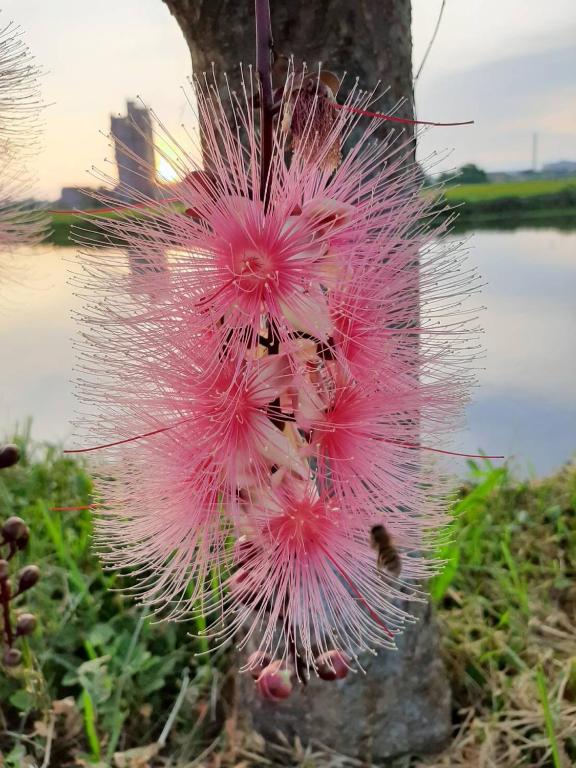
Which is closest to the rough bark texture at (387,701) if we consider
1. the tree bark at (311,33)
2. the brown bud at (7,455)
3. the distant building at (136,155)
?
the tree bark at (311,33)

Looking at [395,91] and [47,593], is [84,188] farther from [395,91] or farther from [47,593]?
[47,593]

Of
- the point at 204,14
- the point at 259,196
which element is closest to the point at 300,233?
the point at 259,196

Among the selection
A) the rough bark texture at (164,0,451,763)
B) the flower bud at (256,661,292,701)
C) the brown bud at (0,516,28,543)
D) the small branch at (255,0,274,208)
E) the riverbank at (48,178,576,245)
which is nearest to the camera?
the small branch at (255,0,274,208)

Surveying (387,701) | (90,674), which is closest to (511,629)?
(387,701)

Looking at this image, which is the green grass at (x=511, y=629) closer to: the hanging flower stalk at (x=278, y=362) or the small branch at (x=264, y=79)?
the hanging flower stalk at (x=278, y=362)

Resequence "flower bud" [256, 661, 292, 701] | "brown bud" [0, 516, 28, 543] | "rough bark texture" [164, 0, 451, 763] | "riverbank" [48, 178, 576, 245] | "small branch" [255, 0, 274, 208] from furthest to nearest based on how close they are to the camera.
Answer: "riverbank" [48, 178, 576, 245], "rough bark texture" [164, 0, 451, 763], "brown bud" [0, 516, 28, 543], "flower bud" [256, 661, 292, 701], "small branch" [255, 0, 274, 208]

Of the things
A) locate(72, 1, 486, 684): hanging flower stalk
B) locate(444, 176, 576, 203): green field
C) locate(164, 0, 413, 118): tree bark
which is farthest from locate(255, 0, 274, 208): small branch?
locate(444, 176, 576, 203): green field

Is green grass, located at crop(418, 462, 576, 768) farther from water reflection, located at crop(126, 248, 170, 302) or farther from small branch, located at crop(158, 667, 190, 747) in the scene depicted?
water reflection, located at crop(126, 248, 170, 302)
